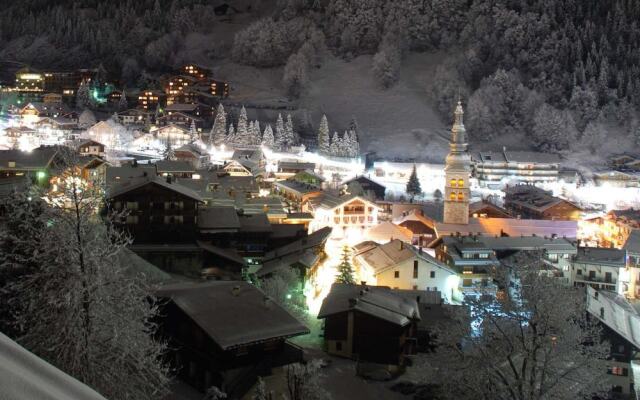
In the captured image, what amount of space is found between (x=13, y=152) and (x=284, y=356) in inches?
586

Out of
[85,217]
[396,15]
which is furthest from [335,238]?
[396,15]

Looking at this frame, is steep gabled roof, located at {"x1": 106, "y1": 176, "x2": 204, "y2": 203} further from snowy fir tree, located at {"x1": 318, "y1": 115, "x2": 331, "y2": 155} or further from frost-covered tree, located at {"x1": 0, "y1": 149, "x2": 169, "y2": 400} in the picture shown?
snowy fir tree, located at {"x1": 318, "y1": 115, "x2": 331, "y2": 155}

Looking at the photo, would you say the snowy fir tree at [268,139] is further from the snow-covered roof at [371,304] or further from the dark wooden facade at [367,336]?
the dark wooden facade at [367,336]

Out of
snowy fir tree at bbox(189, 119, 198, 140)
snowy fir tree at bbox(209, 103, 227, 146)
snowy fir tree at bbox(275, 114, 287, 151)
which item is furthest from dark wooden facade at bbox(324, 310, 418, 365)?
snowy fir tree at bbox(189, 119, 198, 140)

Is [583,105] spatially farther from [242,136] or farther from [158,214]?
[158,214]

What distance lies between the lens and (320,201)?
26.7 meters

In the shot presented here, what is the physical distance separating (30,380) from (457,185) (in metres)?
26.3

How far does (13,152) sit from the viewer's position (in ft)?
69.8

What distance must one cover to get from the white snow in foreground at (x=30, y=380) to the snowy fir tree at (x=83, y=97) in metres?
A: 52.1

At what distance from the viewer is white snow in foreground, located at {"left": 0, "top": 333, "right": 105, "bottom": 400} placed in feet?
4.07

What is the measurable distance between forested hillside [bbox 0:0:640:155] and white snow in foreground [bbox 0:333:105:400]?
49026mm

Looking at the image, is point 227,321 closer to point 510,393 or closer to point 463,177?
point 510,393

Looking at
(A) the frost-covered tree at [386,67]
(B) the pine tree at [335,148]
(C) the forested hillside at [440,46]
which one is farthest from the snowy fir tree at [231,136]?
(A) the frost-covered tree at [386,67]

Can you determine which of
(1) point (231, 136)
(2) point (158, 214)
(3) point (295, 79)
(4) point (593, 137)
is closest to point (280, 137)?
(1) point (231, 136)
